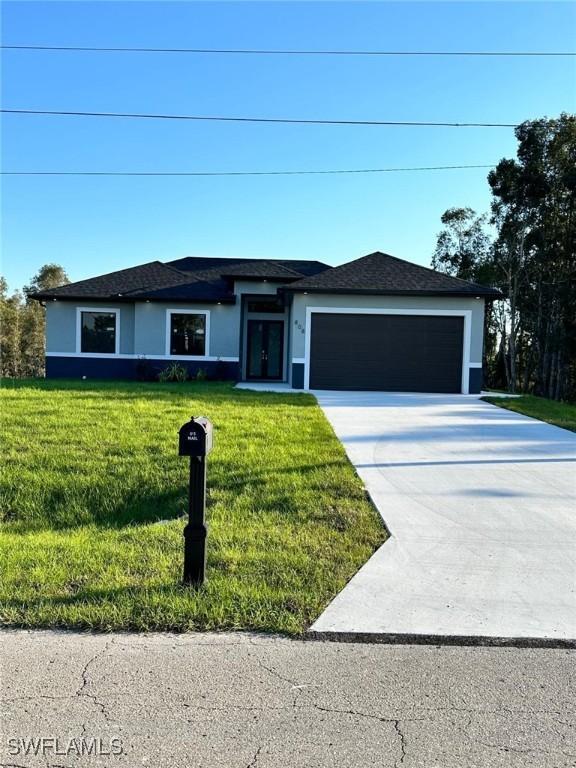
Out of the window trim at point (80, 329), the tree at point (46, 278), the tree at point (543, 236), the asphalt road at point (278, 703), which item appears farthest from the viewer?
the tree at point (46, 278)

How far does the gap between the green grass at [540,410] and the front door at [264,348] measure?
8.44 m

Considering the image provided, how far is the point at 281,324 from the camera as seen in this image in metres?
21.7

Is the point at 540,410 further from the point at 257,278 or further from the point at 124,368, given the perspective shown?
the point at 124,368

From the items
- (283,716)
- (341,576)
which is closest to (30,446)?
(341,576)

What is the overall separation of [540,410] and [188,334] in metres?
12.0

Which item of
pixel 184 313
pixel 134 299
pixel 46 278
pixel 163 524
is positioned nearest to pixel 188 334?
pixel 184 313

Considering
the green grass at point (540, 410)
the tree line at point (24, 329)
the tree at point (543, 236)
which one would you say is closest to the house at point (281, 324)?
the green grass at point (540, 410)

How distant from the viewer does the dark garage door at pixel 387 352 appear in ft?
57.1

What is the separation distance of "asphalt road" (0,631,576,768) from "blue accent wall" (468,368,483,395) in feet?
48.6

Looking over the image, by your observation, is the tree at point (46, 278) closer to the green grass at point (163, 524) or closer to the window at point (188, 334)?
the window at point (188, 334)

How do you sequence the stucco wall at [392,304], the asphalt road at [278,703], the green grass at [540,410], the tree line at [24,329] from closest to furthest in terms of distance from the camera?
1. the asphalt road at [278,703]
2. the green grass at [540,410]
3. the stucco wall at [392,304]
4. the tree line at [24,329]

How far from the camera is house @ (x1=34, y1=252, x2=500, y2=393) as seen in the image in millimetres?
17359

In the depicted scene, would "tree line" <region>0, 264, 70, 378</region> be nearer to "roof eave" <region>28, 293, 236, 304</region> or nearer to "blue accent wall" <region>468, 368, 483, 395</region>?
"roof eave" <region>28, 293, 236, 304</region>

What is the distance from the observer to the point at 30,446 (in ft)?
23.9
